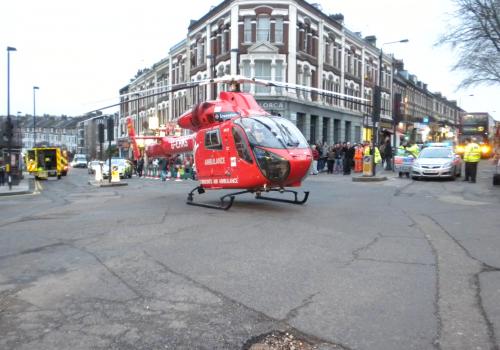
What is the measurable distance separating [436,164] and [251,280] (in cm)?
1625

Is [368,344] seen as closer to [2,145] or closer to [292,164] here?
[292,164]

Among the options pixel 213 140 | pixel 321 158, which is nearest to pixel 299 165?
pixel 213 140

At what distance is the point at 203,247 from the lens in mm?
7742

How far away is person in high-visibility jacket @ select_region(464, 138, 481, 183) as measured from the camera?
62.1 feet

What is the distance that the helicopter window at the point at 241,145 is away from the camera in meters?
11.5

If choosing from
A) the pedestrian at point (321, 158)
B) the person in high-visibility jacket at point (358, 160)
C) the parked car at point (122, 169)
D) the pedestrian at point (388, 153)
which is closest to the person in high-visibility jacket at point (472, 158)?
the pedestrian at point (388, 153)

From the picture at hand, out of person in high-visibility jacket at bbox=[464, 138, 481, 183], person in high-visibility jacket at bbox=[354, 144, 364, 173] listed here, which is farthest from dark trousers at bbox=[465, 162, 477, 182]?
person in high-visibility jacket at bbox=[354, 144, 364, 173]

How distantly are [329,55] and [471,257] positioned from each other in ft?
131

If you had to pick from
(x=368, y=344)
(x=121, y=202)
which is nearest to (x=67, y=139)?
(x=121, y=202)

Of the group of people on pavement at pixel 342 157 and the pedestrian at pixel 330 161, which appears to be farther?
the pedestrian at pixel 330 161

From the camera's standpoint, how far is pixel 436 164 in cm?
2006

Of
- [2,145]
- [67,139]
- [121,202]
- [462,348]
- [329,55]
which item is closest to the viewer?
[462,348]

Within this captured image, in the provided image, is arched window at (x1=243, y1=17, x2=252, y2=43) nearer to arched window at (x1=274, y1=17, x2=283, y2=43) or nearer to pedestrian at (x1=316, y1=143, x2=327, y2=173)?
arched window at (x1=274, y1=17, x2=283, y2=43)

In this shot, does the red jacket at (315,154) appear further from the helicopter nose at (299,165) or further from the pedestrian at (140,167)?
the pedestrian at (140,167)
